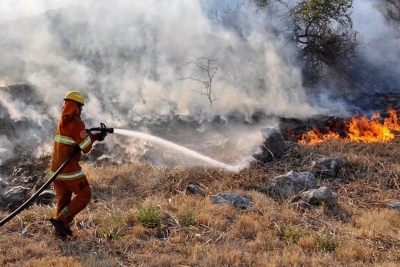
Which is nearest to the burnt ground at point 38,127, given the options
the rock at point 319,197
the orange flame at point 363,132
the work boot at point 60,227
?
the orange flame at point 363,132

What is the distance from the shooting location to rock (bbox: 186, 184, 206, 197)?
6379 millimetres

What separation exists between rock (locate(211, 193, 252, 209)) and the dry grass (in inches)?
5.6

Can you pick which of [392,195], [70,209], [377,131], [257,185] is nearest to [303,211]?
[257,185]

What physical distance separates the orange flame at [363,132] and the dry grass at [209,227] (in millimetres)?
2466


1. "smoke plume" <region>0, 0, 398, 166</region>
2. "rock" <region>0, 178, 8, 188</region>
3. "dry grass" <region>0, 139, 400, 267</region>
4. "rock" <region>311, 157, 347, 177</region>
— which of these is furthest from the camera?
"smoke plume" <region>0, 0, 398, 166</region>

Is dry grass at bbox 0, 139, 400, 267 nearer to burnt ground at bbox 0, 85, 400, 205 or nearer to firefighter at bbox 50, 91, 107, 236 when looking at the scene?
firefighter at bbox 50, 91, 107, 236

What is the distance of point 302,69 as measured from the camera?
1398 centimetres

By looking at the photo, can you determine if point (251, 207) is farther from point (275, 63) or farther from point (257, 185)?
point (275, 63)

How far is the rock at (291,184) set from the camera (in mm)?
6301

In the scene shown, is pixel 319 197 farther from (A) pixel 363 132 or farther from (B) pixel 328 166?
(A) pixel 363 132

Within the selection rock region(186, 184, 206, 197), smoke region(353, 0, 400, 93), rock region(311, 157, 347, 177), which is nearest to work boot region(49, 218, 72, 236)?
rock region(186, 184, 206, 197)

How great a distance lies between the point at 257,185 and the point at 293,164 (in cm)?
123

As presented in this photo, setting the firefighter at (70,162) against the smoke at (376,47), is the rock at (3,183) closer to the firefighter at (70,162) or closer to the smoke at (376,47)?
the firefighter at (70,162)

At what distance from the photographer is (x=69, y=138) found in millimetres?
4508
